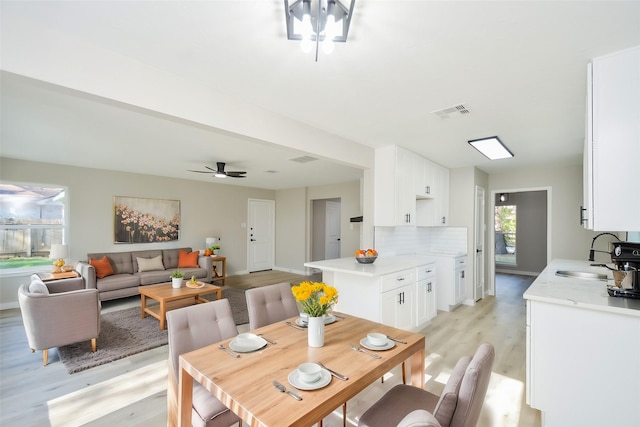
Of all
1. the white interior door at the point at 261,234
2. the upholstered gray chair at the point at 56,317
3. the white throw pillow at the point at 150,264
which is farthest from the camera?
the white interior door at the point at 261,234

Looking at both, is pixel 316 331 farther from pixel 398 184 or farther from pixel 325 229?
pixel 325 229

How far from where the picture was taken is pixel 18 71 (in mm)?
1429

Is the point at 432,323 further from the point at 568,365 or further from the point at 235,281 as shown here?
the point at 235,281

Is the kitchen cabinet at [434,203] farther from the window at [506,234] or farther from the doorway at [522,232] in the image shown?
the window at [506,234]

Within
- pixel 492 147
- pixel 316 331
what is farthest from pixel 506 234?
pixel 316 331

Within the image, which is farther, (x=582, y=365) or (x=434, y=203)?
(x=434, y=203)

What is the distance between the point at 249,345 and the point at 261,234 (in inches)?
265

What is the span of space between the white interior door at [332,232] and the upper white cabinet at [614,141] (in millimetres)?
6812

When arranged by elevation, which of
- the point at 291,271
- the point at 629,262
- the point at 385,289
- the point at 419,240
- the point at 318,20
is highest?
the point at 318,20

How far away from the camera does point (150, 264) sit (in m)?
5.61

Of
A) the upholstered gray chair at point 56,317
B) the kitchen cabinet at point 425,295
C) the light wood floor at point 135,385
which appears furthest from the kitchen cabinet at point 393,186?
the upholstered gray chair at point 56,317

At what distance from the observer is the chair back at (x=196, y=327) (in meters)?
1.71

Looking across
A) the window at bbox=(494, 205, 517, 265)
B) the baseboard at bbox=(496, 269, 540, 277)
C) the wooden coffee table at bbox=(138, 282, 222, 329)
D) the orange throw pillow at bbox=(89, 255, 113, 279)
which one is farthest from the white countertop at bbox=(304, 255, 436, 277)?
the window at bbox=(494, 205, 517, 265)

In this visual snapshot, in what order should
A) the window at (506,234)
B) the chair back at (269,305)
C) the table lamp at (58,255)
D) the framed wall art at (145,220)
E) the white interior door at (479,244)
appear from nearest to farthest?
the chair back at (269,305) → the table lamp at (58,255) → the white interior door at (479,244) → the framed wall art at (145,220) → the window at (506,234)
